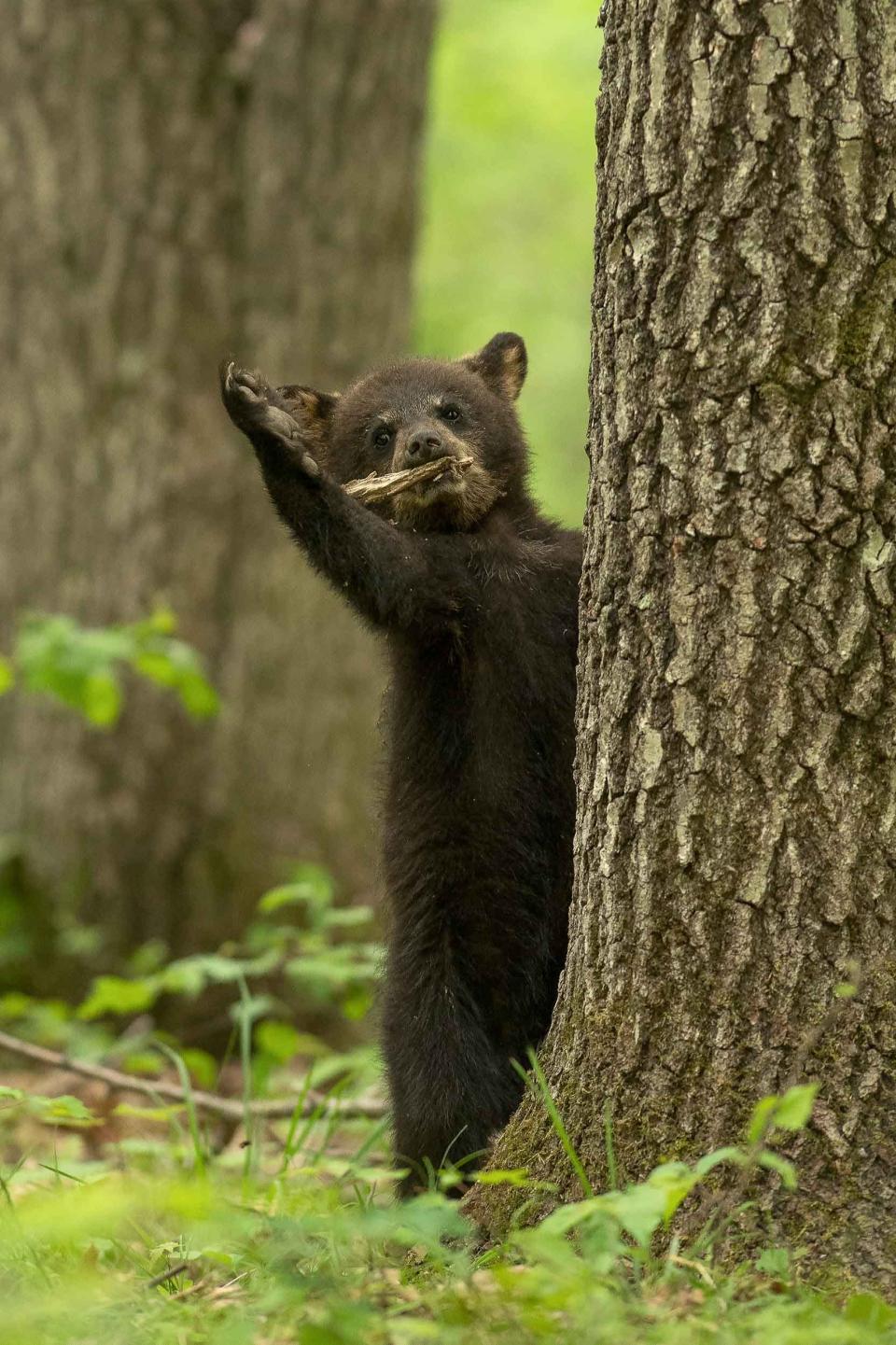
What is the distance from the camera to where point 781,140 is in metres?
3.10

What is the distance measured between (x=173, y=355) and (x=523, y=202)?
53.1ft

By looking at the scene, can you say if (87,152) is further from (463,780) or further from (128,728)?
(463,780)

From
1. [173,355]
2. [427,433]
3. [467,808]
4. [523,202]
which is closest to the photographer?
[467,808]

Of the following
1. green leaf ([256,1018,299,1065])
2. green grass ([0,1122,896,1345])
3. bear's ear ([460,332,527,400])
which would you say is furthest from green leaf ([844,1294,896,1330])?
bear's ear ([460,332,527,400])

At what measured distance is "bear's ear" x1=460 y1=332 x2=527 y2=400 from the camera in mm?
5770

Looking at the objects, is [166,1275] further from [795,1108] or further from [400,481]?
[400,481]

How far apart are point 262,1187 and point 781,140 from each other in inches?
136

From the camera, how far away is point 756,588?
320 centimetres

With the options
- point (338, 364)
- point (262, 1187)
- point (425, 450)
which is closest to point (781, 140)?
point (425, 450)

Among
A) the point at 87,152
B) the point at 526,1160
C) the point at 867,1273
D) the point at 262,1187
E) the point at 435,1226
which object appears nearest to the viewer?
the point at 435,1226

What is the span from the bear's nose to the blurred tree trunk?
282 centimetres

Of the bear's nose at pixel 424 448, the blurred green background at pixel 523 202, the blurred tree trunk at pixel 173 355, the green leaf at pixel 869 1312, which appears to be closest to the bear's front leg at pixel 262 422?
the bear's nose at pixel 424 448

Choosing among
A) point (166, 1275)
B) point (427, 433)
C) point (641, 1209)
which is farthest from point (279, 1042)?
point (641, 1209)

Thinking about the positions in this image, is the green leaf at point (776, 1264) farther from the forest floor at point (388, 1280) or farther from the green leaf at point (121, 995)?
the green leaf at point (121, 995)
